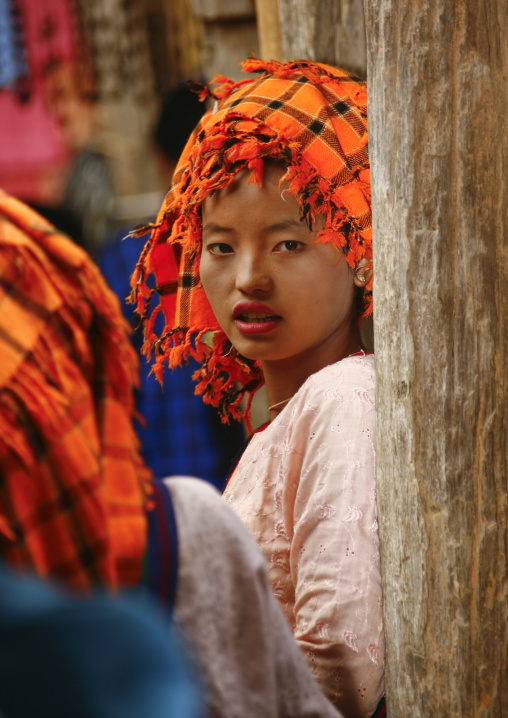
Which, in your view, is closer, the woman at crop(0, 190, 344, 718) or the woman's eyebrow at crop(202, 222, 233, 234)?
the woman at crop(0, 190, 344, 718)

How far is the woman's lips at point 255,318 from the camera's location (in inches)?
72.1

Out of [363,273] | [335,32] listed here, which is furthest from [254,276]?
[335,32]

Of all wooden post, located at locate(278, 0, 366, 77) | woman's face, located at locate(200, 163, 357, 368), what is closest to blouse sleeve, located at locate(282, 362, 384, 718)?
woman's face, located at locate(200, 163, 357, 368)

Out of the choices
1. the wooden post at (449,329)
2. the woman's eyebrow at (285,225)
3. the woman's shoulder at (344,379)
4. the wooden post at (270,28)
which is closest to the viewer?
the wooden post at (449,329)

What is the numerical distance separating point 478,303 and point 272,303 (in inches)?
22.1

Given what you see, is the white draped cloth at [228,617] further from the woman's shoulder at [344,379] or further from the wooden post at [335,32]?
the wooden post at [335,32]

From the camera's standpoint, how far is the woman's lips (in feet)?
6.00

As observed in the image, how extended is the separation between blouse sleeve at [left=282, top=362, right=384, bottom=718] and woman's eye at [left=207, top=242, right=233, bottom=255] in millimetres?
475

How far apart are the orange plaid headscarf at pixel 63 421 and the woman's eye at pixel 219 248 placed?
98 centimetres

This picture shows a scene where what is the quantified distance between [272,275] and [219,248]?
193 mm

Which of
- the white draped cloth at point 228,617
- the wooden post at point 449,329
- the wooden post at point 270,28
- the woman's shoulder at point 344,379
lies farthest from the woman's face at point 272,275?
the wooden post at point 270,28

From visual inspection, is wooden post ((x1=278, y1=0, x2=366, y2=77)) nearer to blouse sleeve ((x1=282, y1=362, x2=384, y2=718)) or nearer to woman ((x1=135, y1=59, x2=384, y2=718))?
woman ((x1=135, y1=59, x2=384, y2=718))

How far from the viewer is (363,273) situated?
190 cm

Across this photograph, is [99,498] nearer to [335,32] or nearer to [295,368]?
[295,368]
